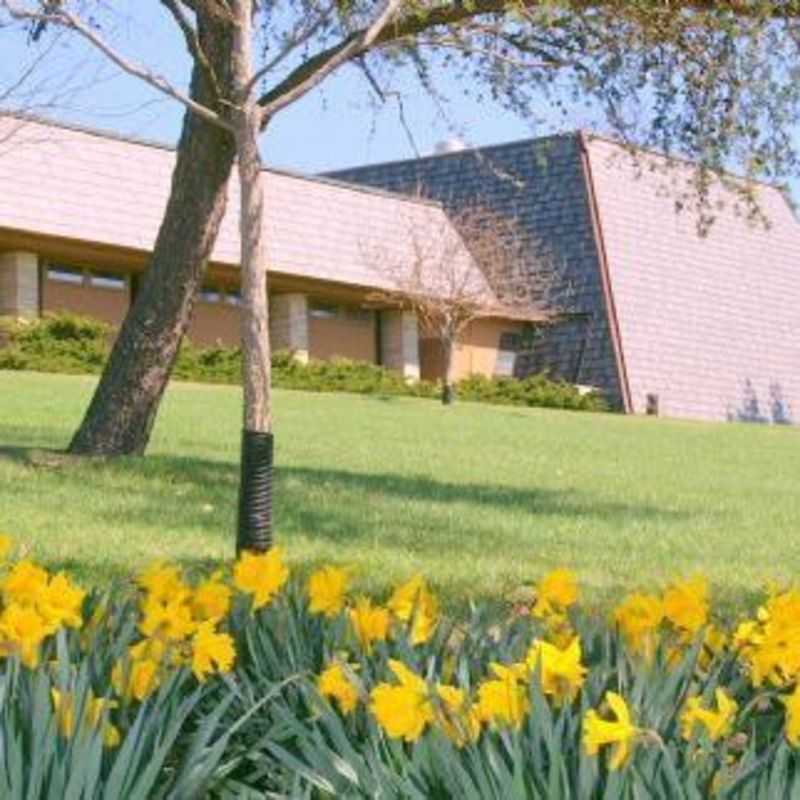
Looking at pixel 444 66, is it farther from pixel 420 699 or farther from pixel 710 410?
pixel 710 410

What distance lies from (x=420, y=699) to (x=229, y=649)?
25.4 inches

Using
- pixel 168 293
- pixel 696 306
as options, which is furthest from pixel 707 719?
pixel 696 306

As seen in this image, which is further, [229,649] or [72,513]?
[72,513]

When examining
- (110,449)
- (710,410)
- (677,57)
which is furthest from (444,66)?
(710,410)

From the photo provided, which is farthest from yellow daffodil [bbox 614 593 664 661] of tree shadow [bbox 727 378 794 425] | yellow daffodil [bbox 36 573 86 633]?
tree shadow [bbox 727 378 794 425]

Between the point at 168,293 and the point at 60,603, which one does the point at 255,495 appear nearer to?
the point at 60,603

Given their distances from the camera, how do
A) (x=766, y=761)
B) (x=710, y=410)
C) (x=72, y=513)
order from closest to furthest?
(x=766, y=761)
(x=72, y=513)
(x=710, y=410)

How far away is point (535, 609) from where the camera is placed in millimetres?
3793

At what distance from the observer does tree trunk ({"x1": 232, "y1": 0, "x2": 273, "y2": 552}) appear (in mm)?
7090

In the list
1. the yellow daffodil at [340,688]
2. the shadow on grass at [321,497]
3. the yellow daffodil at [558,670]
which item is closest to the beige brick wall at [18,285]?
the shadow on grass at [321,497]

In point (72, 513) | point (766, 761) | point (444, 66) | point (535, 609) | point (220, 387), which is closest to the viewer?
point (766, 761)

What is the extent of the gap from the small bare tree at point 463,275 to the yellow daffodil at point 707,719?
3293 cm

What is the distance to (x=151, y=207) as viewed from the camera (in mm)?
37062

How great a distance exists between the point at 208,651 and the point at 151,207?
34616 mm
